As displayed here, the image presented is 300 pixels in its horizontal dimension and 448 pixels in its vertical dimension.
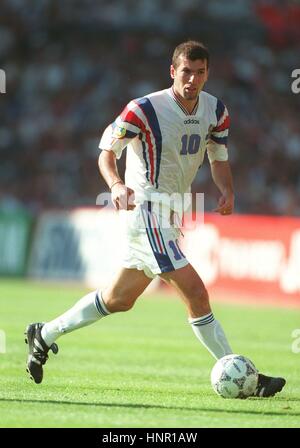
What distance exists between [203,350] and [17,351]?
2.12m

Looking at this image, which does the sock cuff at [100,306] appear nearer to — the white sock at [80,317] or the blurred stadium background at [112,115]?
the white sock at [80,317]

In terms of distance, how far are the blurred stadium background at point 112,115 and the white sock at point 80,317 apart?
36.7ft

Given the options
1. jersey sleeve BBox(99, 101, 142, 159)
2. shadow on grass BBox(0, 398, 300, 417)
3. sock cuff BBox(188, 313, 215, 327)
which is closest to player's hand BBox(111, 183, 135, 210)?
jersey sleeve BBox(99, 101, 142, 159)

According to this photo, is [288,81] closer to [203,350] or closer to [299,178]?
[299,178]

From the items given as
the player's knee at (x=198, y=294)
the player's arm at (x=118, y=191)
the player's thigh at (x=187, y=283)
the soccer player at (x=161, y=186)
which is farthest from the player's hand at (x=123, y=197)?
the player's knee at (x=198, y=294)

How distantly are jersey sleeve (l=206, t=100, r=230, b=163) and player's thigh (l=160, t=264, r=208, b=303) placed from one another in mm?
1087

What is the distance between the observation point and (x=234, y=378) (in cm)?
799

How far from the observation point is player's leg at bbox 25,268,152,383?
8195mm

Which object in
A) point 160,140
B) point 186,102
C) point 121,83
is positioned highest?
point 121,83

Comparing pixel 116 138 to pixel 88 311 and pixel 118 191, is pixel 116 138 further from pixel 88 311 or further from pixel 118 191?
pixel 88 311

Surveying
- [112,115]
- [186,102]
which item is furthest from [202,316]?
[112,115]

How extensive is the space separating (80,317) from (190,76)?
2008 mm

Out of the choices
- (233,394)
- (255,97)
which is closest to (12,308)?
→ (233,394)

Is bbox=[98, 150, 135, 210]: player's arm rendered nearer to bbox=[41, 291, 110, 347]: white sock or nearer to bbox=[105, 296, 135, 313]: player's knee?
bbox=[105, 296, 135, 313]: player's knee
